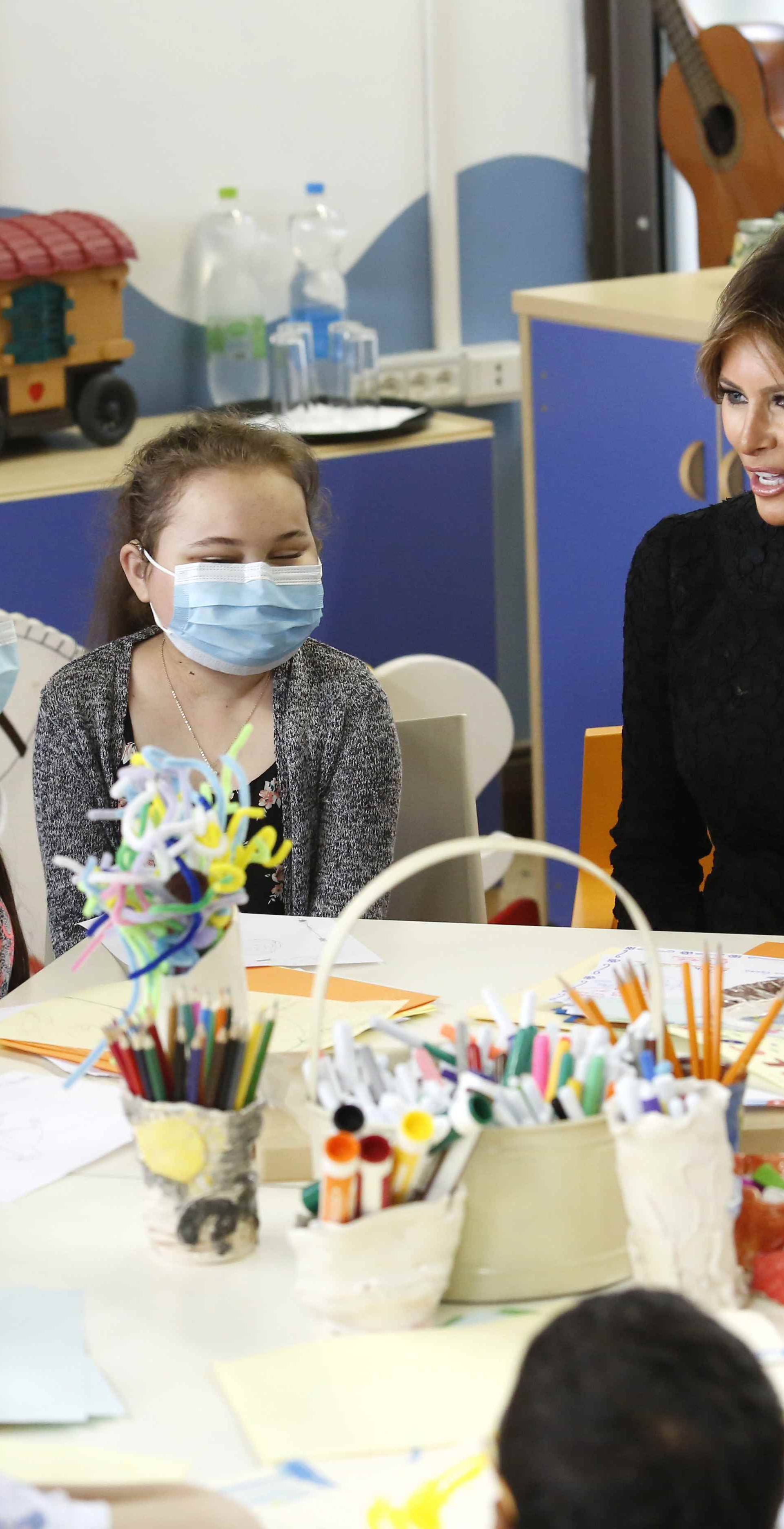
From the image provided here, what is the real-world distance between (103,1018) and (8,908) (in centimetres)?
47

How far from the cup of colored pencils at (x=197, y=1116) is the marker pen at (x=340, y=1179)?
0.10 metres

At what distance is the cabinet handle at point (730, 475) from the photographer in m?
2.50

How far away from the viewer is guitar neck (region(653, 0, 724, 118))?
299 centimetres

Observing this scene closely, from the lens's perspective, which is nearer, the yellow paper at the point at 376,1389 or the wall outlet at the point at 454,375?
the yellow paper at the point at 376,1389

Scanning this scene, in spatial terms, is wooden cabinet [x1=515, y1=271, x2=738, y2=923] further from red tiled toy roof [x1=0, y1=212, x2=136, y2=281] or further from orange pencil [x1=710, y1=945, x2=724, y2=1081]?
orange pencil [x1=710, y1=945, x2=724, y2=1081]

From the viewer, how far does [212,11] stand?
3.07 metres

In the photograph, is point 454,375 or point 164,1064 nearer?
point 164,1064

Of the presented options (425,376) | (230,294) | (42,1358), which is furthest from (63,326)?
(42,1358)

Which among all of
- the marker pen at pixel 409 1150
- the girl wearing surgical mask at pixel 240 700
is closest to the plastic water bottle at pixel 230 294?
the girl wearing surgical mask at pixel 240 700

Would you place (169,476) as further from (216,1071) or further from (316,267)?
(316,267)

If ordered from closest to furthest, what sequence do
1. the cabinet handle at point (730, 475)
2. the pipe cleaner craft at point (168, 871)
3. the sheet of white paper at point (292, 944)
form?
the pipe cleaner craft at point (168, 871), the sheet of white paper at point (292, 944), the cabinet handle at point (730, 475)

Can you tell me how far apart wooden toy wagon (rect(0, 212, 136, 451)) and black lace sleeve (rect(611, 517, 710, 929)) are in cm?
139

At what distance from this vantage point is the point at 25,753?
268 centimetres

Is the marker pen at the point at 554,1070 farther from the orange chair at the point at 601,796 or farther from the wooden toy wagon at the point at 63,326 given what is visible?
the wooden toy wagon at the point at 63,326
